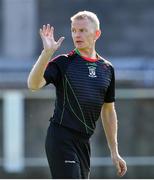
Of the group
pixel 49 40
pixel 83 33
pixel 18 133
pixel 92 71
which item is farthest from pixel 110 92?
pixel 18 133

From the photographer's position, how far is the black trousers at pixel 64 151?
5.28 m

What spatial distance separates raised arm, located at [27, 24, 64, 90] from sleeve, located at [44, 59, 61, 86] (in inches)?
3.1

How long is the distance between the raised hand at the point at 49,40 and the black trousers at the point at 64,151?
22.3 inches

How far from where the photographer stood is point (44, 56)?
496 cm

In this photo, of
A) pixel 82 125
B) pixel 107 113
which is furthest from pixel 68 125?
pixel 107 113

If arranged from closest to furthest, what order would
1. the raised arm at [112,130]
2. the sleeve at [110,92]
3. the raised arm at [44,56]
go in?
the raised arm at [44,56]
the sleeve at [110,92]
the raised arm at [112,130]

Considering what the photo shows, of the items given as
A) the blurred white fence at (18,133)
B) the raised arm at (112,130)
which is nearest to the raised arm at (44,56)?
the raised arm at (112,130)

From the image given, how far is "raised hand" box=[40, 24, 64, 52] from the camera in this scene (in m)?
4.98

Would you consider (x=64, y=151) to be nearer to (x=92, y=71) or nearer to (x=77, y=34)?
(x=92, y=71)

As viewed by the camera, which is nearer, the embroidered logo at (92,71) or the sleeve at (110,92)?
the embroidered logo at (92,71)

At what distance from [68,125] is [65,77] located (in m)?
0.29

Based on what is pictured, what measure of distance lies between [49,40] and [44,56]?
0.38 ft

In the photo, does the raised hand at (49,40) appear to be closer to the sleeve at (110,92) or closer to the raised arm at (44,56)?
the raised arm at (44,56)

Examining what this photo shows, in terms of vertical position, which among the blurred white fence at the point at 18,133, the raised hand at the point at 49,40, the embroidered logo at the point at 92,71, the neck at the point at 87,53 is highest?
the raised hand at the point at 49,40
